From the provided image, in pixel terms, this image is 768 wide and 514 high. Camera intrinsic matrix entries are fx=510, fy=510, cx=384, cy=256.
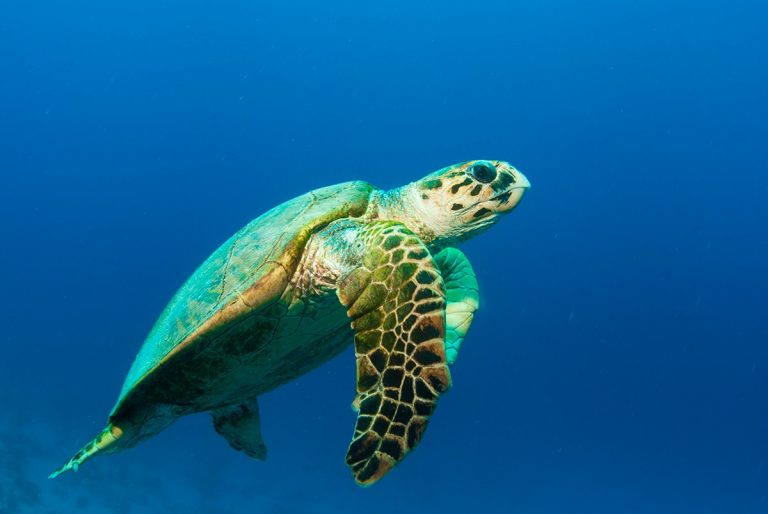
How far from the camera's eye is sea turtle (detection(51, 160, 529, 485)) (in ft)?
7.07

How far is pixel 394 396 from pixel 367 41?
308ft

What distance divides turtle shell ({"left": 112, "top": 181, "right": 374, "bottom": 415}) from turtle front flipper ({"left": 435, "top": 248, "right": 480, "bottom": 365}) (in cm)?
106

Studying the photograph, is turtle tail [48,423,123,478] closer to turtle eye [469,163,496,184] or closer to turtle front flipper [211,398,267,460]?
turtle front flipper [211,398,267,460]

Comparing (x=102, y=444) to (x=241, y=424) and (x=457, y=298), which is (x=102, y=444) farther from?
(x=457, y=298)

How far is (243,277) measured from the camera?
3.03 metres

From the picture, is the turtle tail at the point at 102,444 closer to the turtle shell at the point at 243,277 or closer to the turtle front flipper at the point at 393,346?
the turtle shell at the point at 243,277

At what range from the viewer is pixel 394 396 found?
2.12 metres

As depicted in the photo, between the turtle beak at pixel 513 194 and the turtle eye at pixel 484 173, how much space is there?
0.13 meters

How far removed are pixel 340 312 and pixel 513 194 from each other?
1.37 meters

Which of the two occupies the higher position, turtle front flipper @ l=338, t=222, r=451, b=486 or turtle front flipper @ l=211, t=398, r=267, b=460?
turtle front flipper @ l=211, t=398, r=267, b=460

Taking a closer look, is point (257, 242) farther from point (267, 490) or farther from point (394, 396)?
point (267, 490)

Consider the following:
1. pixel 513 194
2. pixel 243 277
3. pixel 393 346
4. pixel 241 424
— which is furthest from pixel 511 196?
pixel 241 424

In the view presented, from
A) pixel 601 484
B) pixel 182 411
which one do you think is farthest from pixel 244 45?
pixel 182 411

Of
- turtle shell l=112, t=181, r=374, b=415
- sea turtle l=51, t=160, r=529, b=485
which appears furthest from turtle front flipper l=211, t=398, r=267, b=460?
turtle shell l=112, t=181, r=374, b=415
